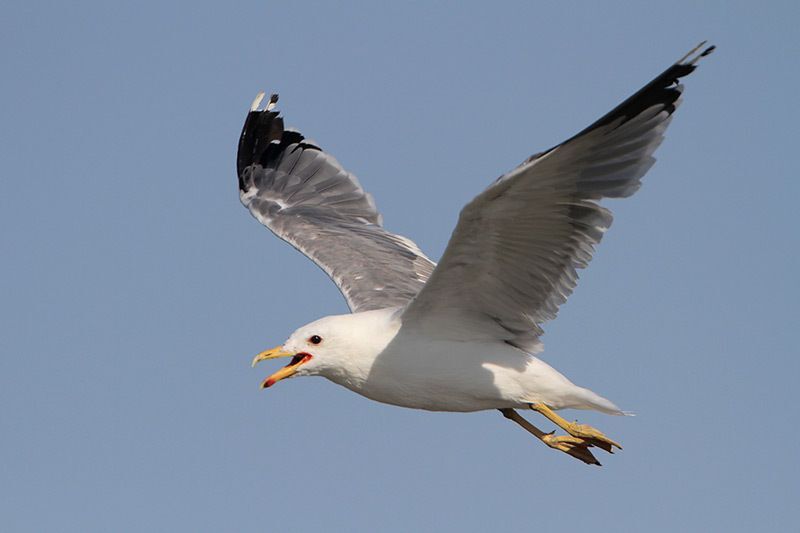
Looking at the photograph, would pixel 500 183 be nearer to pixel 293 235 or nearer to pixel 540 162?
pixel 540 162

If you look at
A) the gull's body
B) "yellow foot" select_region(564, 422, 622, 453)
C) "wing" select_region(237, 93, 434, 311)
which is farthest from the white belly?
"wing" select_region(237, 93, 434, 311)

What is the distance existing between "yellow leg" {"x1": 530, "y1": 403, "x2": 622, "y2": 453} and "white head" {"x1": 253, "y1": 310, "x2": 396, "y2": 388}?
1.28m

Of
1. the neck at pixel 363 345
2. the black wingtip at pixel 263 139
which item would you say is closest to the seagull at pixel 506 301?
the neck at pixel 363 345

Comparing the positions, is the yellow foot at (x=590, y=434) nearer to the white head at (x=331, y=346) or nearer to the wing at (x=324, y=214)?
the white head at (x=331, y=346)

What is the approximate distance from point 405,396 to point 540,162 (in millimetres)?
→ 2279

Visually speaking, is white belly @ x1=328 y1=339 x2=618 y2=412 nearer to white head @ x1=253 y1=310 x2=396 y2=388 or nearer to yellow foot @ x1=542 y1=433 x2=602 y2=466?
white head @ x1=253 y1=310 x2=396 y2=388

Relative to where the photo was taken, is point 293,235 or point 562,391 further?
point 293,235

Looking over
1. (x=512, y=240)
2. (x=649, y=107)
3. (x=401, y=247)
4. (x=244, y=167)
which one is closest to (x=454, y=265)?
(x=512, y=240)

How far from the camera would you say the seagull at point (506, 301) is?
27.2ft

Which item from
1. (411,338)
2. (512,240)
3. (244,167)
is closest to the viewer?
(512,240)

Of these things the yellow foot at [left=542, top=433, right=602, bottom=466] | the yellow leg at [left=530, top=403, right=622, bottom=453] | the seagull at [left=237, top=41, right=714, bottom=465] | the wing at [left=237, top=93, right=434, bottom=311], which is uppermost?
the wing at [left=237, top=93, right=434, bottom=311]

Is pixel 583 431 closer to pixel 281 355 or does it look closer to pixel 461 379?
pixel 461 379

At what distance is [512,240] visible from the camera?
8.81 meters

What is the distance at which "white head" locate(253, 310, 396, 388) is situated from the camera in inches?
373
